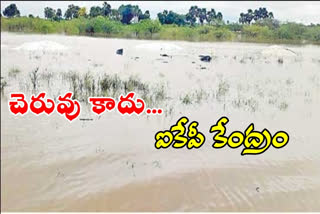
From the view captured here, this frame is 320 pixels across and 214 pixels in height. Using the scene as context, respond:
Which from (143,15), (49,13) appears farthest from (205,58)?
(49,13)

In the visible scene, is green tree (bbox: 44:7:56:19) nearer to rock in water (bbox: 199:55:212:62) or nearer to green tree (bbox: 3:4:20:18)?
green tree (bbox: 3:4:20:18)

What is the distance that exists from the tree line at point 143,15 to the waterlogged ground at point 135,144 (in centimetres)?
16

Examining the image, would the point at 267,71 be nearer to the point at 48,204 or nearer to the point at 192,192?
the point at 192,192

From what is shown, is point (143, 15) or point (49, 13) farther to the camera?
point (143, 15)

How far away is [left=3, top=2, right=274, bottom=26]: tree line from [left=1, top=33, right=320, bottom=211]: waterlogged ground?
0.16 m

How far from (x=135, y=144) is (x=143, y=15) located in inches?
34.6

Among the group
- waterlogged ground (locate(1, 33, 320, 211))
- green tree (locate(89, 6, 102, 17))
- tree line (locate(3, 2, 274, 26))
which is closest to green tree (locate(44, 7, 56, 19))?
tree line (locate(3, 2, 274, 26))

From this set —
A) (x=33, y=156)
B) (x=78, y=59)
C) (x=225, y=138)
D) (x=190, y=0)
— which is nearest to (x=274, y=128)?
(x=225, y=138)

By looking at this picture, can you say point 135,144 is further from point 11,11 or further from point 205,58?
point 205,58

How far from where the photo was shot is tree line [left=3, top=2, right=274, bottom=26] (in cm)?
233

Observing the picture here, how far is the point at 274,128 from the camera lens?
306cm

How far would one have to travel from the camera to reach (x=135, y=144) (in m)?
2.53

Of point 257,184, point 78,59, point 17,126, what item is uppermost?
point 78,59

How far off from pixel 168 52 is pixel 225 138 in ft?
2.77
